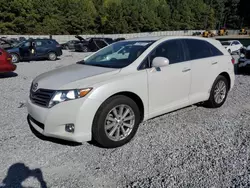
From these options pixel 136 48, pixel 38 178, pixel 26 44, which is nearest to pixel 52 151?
pixel 38 178

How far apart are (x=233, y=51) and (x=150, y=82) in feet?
59.2

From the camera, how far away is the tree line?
1713 inches

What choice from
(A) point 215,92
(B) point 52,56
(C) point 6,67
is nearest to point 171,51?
(A) point 215,92

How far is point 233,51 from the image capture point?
1936 centimetres

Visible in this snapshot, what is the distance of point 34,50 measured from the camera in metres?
15.8

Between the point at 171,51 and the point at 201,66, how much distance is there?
747 millimetres

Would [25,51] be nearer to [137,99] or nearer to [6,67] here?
[6,67]

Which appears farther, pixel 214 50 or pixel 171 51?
pixel 214 50

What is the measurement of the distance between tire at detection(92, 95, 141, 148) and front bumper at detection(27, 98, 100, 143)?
0.10 m

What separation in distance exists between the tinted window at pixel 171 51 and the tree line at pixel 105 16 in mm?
44440

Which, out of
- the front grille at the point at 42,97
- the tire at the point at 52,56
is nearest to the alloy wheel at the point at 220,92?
the front grille at the point at 42,97

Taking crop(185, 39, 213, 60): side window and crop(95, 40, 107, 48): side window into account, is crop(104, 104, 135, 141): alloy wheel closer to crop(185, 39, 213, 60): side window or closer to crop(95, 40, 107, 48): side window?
crop(185, 39, 213, 60): side window

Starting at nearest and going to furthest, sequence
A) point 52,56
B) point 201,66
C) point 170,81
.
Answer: point 170,81
point 201,66
point 52,56

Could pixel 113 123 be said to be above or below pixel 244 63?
above
